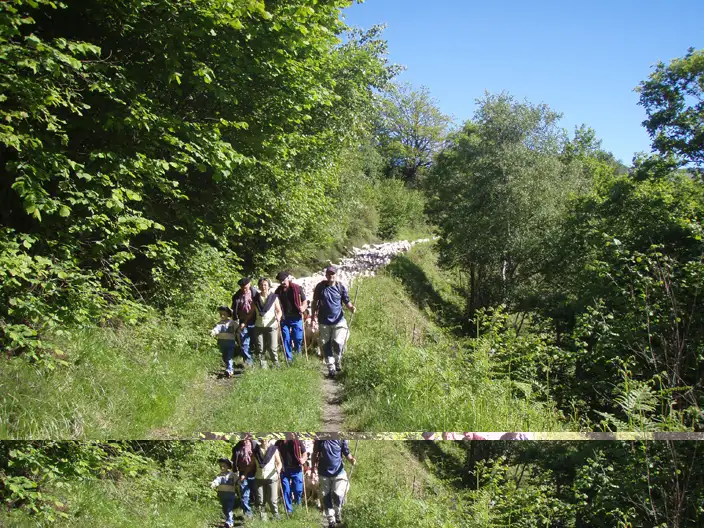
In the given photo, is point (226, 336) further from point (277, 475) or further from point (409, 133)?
point (409, 133)

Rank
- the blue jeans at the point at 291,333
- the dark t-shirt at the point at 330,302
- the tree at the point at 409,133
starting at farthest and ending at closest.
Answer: the tree at the point at 409,133 → the blue jeans at the point at 291,333 → the dark t-shirt at the point at 330,302

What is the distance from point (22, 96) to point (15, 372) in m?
2.44

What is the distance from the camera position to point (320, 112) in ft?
35.3

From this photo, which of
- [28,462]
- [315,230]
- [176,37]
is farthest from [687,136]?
[315,230]

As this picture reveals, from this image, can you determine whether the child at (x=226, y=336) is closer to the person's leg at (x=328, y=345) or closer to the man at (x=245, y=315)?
the man at (x=245, y=315)

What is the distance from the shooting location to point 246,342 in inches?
317

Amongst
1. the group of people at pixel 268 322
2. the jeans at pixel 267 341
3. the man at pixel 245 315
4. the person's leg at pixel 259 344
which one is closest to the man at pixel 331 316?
the group of people at pixel 268 322

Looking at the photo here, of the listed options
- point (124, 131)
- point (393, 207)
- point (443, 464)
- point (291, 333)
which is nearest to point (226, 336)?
point (291, 333)

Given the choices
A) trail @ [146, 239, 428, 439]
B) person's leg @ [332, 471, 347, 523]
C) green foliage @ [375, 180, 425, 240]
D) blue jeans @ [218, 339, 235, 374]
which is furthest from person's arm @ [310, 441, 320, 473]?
green foliage @ [375, 180, 425, 240]

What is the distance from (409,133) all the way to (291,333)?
2495 cm

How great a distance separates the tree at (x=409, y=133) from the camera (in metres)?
23.1

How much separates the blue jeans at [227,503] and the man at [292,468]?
0.89 ft

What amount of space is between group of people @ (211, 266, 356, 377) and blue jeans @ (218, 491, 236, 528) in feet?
16.2

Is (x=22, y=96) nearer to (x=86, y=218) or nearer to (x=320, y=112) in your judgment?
(x=86, y=218)
